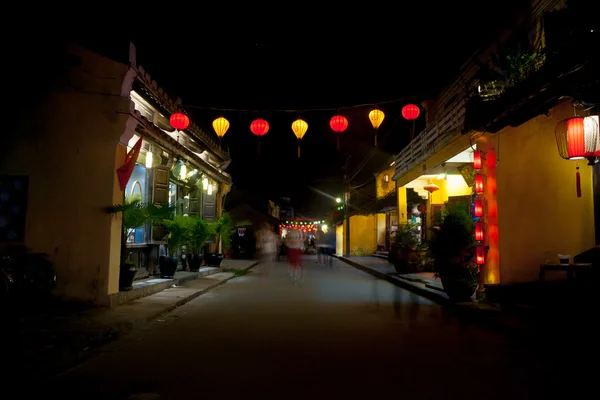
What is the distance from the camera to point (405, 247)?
20.0m

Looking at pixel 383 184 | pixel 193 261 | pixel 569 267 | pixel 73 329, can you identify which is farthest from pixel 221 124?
pixel 383 184

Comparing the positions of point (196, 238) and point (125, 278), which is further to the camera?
point (196, 238)

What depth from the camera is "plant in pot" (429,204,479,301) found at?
37.6ft

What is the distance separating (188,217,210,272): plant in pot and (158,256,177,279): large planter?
2.18 metres

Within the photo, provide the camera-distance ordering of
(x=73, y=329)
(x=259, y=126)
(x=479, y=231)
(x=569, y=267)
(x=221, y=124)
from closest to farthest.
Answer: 1. (x=73, y=329)
2. (x=569, y=267)
3. (x=479, y=231)
4. (x=259, y=126)
5. (x=221, y=124)

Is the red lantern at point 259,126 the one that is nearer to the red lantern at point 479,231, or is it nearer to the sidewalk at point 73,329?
the sidewalk at point 73,329

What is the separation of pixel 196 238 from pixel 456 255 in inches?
409

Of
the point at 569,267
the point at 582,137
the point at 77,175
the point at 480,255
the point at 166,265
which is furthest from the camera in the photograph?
the point at 166,265

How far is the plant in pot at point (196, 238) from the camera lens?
17703 millimetres

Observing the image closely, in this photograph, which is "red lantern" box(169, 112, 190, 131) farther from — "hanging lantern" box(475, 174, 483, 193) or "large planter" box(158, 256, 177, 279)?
"hanging lantern" box(475, 174, 483, 193)

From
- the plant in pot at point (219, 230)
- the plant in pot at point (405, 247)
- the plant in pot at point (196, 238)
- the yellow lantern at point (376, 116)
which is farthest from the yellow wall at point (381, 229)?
the yellow lantern at point (376, 116)

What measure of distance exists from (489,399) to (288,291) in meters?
10.5

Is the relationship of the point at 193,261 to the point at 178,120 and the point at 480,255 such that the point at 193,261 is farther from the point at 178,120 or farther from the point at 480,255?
the point at 480,255

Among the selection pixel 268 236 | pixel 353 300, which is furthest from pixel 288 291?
pixel 268 236
